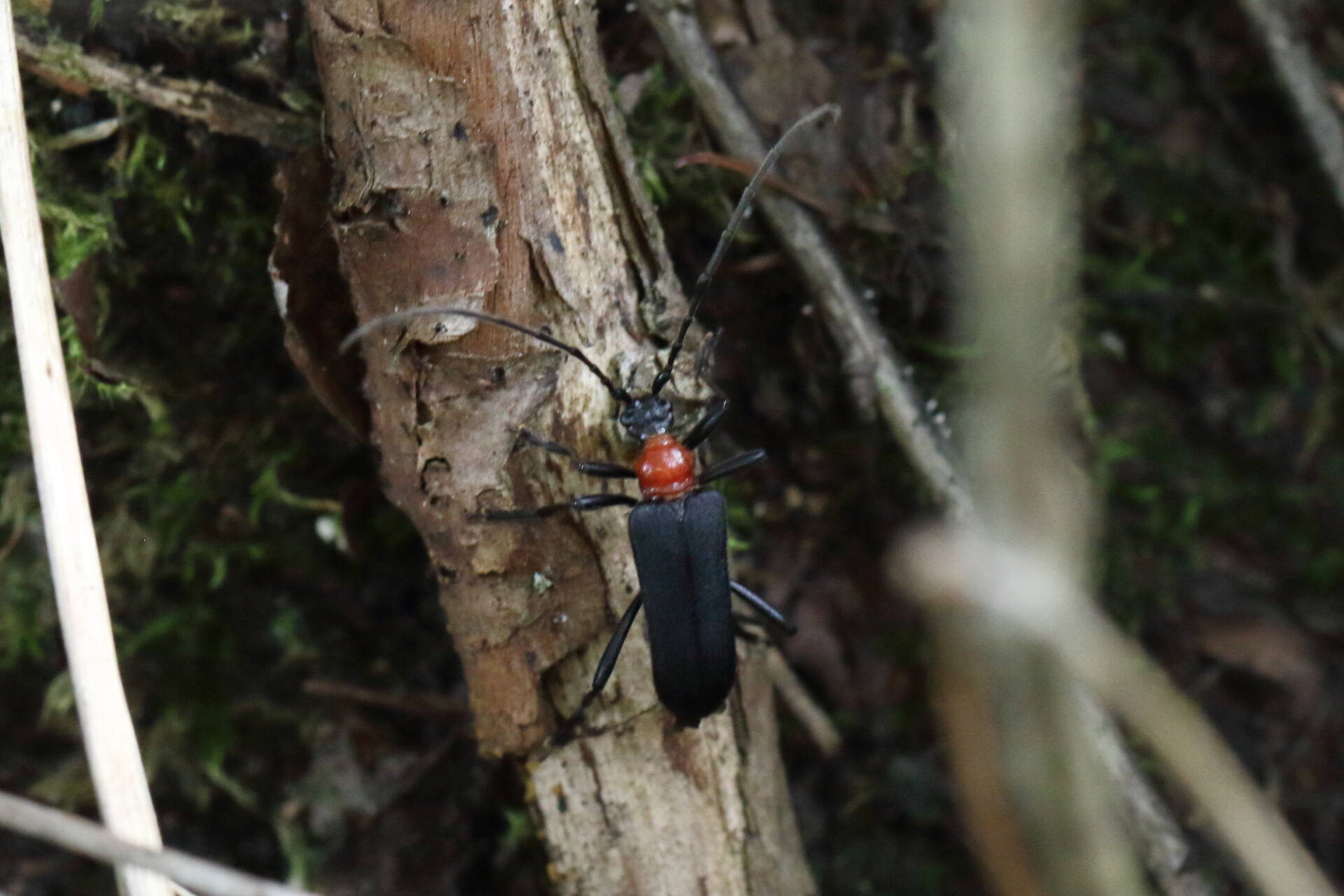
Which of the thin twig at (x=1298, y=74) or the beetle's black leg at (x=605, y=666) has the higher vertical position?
the thin twig at (x=1298, y=74)

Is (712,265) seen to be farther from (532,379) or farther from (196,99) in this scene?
(196,99)

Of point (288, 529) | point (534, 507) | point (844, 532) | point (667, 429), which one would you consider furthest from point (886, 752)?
point (288, 529)

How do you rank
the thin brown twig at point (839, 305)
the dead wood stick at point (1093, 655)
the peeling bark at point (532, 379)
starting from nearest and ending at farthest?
1. the dead wood stick at point (1093, 655)
2. the peeling bark at point (532, 379)
3. the thin brown twig at point (839, 305)

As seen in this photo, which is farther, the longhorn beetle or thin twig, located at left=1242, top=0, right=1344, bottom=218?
thin twig, located at left=1242, top=0, right=1344, bottom=218

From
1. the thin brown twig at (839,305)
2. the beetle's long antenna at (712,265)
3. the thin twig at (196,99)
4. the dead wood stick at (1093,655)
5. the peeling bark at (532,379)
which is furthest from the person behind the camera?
the thin brown twig at (839,305)

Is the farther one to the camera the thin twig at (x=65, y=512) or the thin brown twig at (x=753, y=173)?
the thin brown twig at (x=753, y=173)

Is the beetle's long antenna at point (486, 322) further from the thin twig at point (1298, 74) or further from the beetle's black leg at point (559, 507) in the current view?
the thin twig at point (1298, 74)

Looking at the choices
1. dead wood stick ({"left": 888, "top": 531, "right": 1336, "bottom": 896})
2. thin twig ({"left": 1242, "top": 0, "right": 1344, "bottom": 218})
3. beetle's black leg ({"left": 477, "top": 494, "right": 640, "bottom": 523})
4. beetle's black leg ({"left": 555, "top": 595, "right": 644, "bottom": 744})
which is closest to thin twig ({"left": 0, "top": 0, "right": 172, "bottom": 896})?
beetle's black leg ({"left": 477, "top": 494, "right": 640, "bottom": 523})

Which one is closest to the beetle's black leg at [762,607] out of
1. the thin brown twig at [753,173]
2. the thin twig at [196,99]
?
the thin brown twig at [753,173]

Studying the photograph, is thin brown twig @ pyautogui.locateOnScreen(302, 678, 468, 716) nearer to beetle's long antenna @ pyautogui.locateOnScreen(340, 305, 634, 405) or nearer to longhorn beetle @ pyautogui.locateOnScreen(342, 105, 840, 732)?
longhorn beetle @ pyautogui.locateOnScreen(342, 105, 840, 732)
